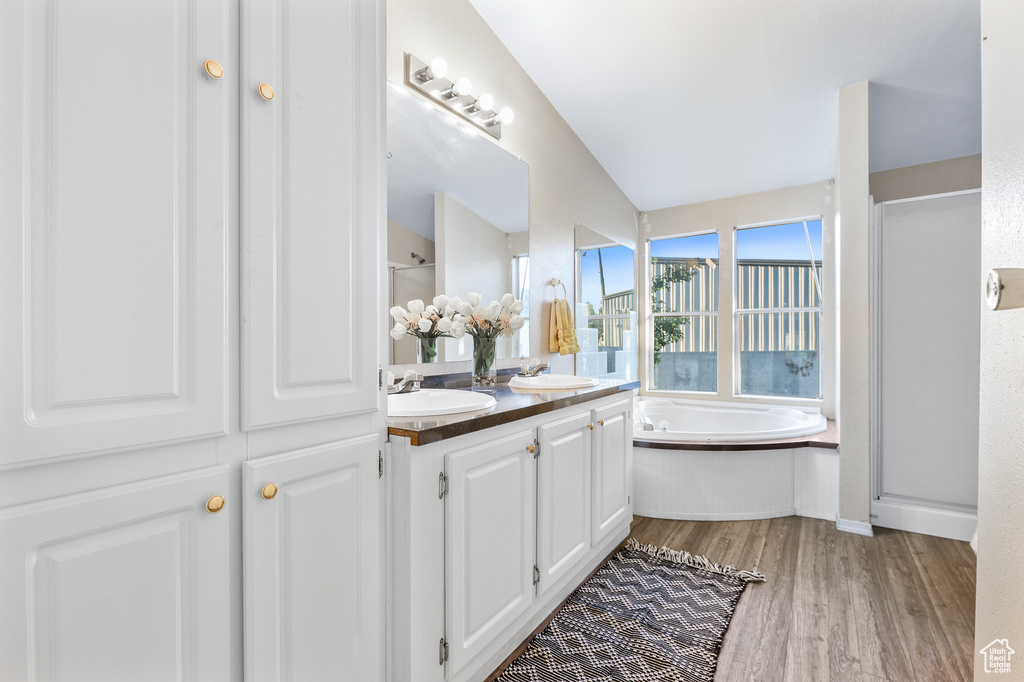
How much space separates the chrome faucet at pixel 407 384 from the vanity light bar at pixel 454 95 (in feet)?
4.03

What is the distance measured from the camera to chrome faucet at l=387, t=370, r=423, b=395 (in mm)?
1858

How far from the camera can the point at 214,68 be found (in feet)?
3.16

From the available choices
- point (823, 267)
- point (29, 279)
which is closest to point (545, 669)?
point (29, 279)

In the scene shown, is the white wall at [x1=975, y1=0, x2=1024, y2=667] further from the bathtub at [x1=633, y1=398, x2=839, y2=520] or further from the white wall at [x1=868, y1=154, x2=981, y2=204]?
the white wall at [x1=868, y1=154, x2=981, y2=204]

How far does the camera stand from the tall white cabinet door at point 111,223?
0.74 metres

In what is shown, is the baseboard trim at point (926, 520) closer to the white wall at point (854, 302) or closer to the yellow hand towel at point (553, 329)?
the white wall at point (854, 302)

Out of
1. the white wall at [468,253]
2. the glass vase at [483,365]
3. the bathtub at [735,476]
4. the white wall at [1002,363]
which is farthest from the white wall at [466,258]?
the white wall at [1002,363]

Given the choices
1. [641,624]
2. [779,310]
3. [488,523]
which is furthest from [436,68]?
[779,310]

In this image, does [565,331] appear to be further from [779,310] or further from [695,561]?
[779,310]

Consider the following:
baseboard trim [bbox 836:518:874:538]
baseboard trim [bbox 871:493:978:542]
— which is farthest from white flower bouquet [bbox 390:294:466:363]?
baseboard trim [bbox 871:493:978:542]

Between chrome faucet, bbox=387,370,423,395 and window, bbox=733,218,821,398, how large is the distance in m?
3.21

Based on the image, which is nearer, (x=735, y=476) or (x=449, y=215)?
(x=449, y=215)

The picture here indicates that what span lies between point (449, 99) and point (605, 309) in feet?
6.85

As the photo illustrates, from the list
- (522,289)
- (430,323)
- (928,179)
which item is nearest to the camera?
(430,323)
